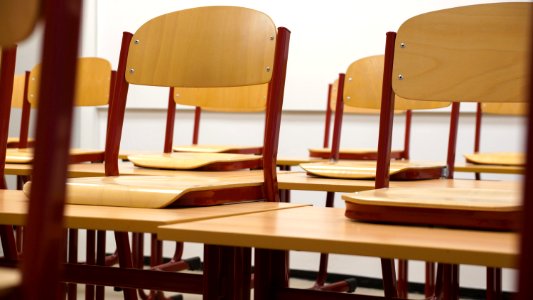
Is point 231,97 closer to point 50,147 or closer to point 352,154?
point 352,154

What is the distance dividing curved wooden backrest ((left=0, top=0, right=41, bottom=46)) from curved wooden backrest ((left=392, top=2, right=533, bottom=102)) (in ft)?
2.71

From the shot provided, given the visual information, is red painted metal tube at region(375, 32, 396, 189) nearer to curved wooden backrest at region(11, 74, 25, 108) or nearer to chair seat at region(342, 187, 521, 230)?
chair seat at region(342, 187, 521, 230)

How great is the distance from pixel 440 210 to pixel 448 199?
0.07 metres

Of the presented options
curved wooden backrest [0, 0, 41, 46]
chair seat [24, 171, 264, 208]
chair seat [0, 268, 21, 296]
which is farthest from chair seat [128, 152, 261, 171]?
chair seat [0, 268, 21, 296]

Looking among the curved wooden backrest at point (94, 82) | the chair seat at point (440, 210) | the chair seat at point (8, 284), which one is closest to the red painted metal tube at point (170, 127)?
the curved wooden backrest at point (94, 82)

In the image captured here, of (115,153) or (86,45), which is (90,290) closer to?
(115,153)

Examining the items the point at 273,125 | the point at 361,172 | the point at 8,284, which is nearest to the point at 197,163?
the point at 361,172

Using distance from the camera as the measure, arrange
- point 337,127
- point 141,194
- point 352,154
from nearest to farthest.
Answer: point 141,194 → point 337,127 → point 352,154

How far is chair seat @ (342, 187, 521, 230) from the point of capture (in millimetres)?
987

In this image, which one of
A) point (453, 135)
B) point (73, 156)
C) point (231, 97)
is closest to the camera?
point (453, 135)

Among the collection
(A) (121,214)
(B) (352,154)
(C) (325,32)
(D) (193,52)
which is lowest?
(A) (121,214)

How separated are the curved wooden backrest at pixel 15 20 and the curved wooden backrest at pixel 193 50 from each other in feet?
2.99

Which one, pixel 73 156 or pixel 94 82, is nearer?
pixel 73 156

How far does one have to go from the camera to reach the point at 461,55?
1.51 meters
